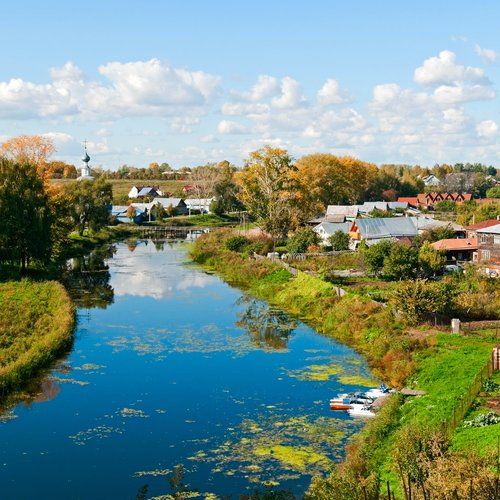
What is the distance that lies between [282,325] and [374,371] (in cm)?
992

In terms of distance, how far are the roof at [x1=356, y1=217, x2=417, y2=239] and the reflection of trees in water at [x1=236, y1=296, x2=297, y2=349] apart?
21.5 metres

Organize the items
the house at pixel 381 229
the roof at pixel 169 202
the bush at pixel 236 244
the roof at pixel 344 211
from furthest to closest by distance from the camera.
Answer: the roof at pixel 169 202 → the roof at pixel 344 211 → the bush at pixel 236 244 → the house at pixel 381 229

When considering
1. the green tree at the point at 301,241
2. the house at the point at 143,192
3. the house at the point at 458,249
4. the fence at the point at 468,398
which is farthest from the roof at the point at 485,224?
the house at the point at 143,192

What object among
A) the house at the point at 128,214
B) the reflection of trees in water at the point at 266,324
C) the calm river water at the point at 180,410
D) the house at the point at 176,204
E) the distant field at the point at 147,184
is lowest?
the calm river water at the point at 180,410

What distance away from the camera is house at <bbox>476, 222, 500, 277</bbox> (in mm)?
48244

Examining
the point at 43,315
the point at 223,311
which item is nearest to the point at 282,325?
the point at 223,311

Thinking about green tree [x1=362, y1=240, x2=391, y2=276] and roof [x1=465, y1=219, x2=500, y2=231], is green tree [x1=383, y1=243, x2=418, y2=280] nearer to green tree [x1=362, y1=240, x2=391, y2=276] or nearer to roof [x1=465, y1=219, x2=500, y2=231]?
green tree [x1=362, y1=240, x2=391, y2=276]

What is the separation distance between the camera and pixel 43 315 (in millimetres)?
36969

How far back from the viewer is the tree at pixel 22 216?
47.9m

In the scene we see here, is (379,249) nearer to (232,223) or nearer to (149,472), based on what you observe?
(149,472)

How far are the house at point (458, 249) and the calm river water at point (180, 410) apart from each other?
19932 millimetres

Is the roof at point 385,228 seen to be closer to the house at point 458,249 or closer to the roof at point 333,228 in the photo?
the roof at point 333,228

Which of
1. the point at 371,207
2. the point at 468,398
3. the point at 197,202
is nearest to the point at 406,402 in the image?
the point at 468,398

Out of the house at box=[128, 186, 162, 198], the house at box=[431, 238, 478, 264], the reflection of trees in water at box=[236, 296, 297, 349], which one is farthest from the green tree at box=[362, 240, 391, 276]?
the house at box=[128, 186, 162, 198]
